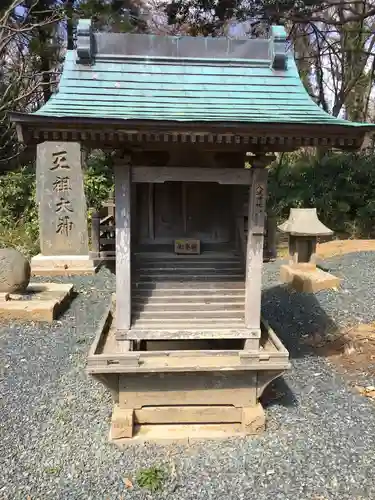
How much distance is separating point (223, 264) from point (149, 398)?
1712 millimetres

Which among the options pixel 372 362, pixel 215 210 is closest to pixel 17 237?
pixel 215 210

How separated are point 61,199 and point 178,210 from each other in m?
7.07

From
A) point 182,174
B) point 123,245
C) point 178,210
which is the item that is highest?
point 182,174

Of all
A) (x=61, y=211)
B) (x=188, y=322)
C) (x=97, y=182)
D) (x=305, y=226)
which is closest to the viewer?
(x=188, y=322)

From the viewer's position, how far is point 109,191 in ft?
50.1

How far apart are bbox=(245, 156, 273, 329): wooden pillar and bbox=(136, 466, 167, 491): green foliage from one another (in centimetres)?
169

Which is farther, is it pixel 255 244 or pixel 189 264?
pixel 189 264

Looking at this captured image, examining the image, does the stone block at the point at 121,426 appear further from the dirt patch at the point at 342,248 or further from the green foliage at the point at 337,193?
the green foliage at the point at 337,193

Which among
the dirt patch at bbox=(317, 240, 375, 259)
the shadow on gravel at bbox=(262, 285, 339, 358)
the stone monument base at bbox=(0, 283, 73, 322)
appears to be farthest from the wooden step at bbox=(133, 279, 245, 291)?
the dirt patch at bbox=(317, 240, 375, 259)

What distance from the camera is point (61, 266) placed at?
1117 cm

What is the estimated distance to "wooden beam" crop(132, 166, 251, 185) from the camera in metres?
4.18

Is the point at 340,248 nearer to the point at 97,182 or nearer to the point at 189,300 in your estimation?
the point at 97,182

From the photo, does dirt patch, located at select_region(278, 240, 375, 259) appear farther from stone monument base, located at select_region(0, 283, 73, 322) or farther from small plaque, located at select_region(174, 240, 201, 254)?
small plaque, located at select_region(174, 240, 201, 254)

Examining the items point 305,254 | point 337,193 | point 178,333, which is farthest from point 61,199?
point 337,193
